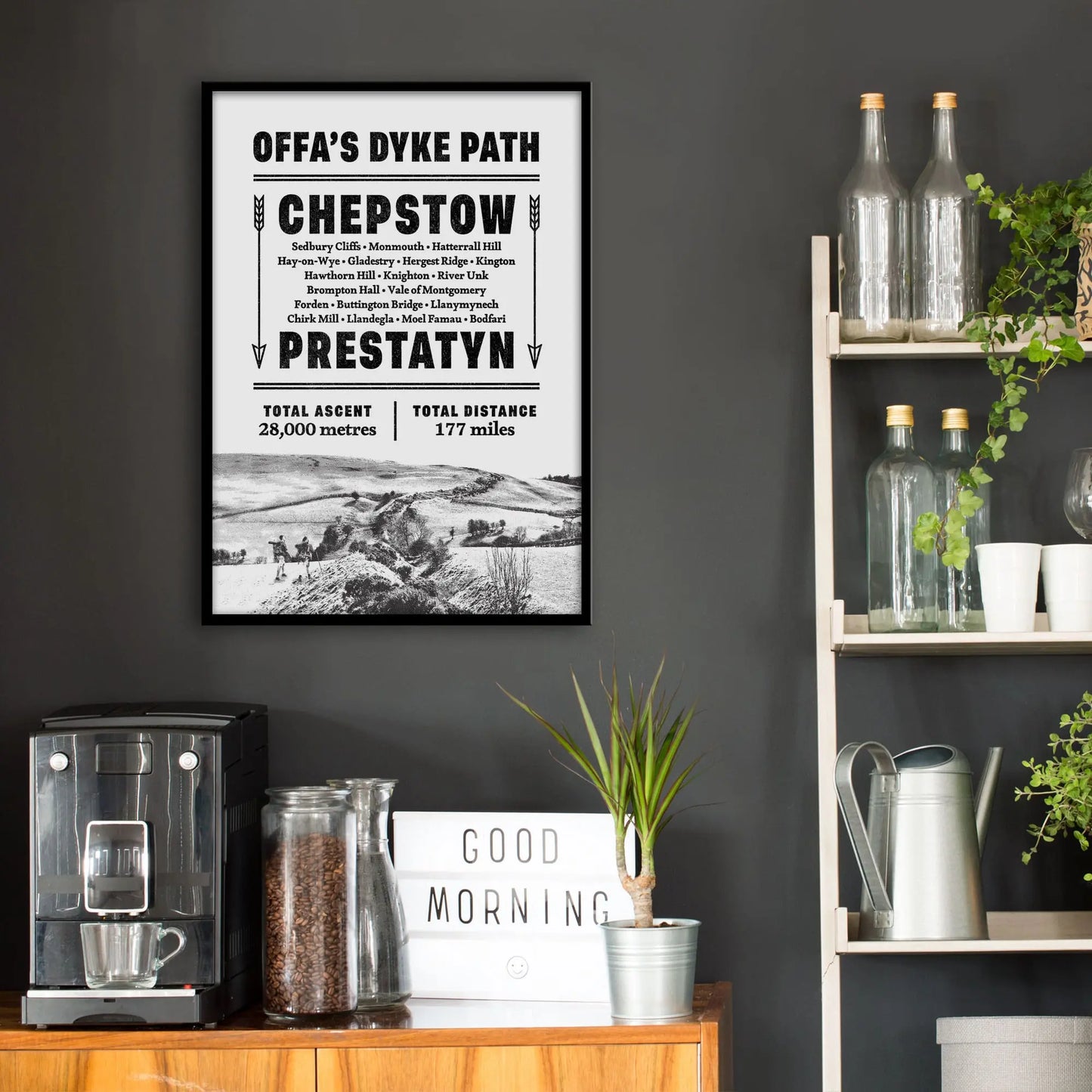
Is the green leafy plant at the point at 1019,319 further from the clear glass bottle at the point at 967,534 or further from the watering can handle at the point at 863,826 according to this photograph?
the watering can handle at the point at 863,826

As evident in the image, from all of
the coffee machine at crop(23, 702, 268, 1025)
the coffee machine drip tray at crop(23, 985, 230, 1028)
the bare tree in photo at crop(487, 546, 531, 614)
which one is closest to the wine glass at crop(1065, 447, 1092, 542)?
the bare tree in photo at crop(487, 546, 531, 614)

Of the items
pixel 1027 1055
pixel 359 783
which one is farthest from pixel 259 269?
pixel 1027 1055

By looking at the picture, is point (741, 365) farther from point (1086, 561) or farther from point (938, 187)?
point (1086, 561)

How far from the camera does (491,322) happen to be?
7.08 ft

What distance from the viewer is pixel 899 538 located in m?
1.99

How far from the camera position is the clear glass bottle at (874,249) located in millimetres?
1988

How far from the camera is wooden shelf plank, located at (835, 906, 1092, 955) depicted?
185 centimetres

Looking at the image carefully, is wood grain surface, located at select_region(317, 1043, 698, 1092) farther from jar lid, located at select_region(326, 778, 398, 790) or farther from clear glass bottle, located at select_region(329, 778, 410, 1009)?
jar lid, located at select_region(326, 778, 398, 790)

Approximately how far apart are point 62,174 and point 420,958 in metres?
1.38

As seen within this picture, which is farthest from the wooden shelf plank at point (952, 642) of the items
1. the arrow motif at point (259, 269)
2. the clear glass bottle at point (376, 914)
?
the arrow motif at point (259, 269)

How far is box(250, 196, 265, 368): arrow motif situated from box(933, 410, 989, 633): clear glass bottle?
1.08 metres

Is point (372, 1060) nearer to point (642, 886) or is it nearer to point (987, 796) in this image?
point (642, 886)

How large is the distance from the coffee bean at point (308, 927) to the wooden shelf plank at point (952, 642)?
2.52ft

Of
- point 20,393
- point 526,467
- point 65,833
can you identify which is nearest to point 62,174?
point 20,393
